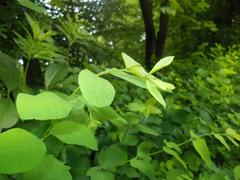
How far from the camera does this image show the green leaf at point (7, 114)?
74 cm

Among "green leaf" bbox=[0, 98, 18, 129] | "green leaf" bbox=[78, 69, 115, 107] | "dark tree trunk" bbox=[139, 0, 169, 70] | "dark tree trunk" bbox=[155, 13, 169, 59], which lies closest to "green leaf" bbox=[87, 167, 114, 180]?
"green leaf" bbox=[0, 98, 18, 129]

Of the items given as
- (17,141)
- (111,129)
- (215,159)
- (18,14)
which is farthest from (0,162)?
(18,14)

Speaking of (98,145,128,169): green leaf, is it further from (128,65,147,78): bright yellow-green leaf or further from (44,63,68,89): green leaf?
(128,65,147,78): bright yellow-green leaf

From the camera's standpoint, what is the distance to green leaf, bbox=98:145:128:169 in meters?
0.93

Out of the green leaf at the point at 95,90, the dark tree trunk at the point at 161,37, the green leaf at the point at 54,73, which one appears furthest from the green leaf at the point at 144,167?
the dark tree trunk at the point at 161,37

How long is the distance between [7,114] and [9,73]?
0.41ft

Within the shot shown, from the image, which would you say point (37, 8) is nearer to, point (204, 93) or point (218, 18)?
point (204, 93)

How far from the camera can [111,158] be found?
948mm

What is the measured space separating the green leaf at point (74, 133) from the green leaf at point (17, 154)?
101 millimetres

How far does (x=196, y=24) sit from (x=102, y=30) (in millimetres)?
1889

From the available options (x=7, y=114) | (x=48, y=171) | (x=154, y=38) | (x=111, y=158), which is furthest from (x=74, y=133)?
(x=154, y=38)

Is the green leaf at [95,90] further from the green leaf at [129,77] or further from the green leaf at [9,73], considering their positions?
the green leaf at [9,73]

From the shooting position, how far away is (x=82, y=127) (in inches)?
26.3

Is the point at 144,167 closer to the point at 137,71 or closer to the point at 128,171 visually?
the point at 128,171
